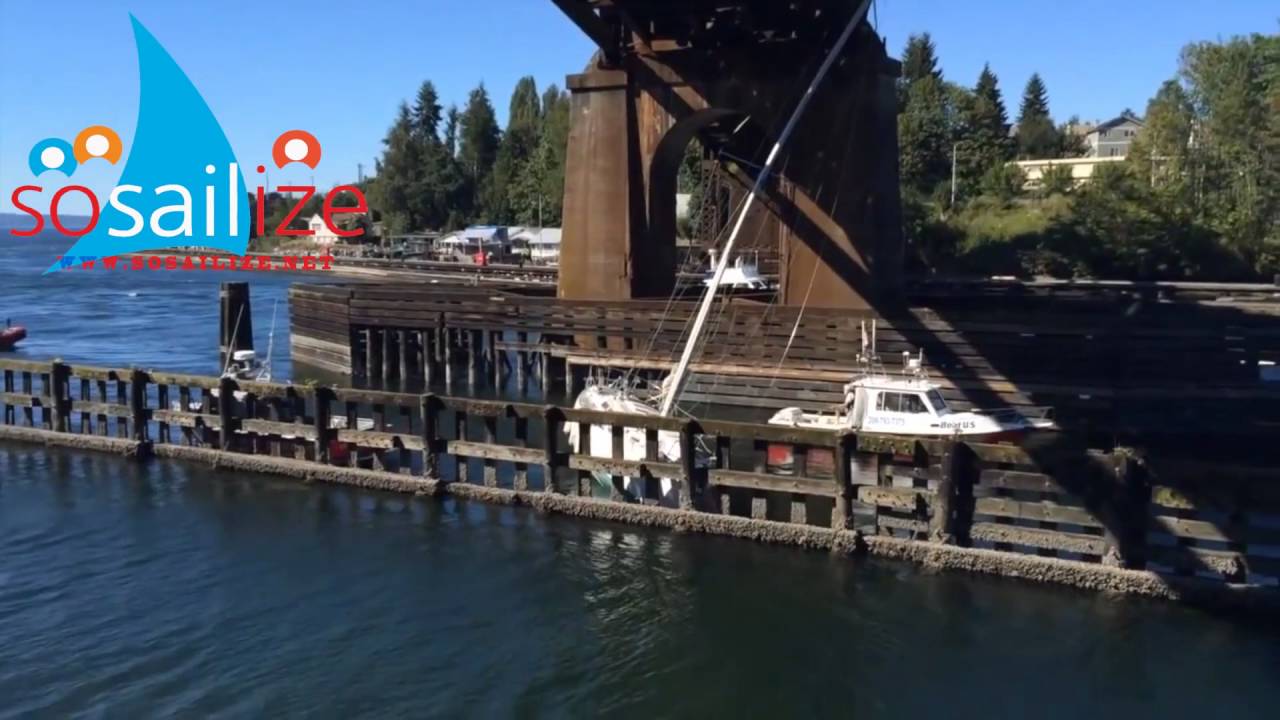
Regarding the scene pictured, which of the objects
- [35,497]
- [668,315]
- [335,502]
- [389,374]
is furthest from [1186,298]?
[35,497]

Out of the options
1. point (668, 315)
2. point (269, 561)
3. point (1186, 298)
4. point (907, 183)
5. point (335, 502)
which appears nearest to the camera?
point (269, 561)

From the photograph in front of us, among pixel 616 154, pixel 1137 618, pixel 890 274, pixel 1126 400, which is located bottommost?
pixel 1137 618

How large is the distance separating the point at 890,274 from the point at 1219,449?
10.3 m

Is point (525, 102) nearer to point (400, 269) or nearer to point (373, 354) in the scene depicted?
point (400, 269)

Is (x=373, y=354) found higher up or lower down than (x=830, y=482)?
higher up

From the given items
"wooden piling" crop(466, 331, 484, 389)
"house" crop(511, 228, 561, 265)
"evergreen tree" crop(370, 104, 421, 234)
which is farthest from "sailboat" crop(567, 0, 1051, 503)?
"evergreen tree" crop(370, 104, 421, 234)

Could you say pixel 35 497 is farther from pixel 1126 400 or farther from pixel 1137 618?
pixel 1126 400

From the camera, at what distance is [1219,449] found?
2208 cm

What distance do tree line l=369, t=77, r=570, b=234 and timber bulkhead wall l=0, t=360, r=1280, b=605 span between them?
96.7 metres

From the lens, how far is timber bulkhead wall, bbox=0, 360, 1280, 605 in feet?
44.8

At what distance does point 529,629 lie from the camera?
1398 cm

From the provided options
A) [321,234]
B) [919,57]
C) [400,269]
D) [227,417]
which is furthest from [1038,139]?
[227,417]

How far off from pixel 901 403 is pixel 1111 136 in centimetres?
13044

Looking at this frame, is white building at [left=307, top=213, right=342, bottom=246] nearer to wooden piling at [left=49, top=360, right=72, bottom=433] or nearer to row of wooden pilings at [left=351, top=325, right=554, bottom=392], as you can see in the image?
row of wooden pilings at [left=351, top=325, right=554, bottom=392]
